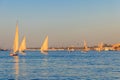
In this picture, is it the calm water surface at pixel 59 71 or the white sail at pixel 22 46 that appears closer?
the calm water surface at pixel 59 71

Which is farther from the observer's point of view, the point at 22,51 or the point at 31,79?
the point at 22,51

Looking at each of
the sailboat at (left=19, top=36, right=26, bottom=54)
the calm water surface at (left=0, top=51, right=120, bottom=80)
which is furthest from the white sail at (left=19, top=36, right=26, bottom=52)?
the calm water surface at (left=0, top=51, right=120, bottom=80)

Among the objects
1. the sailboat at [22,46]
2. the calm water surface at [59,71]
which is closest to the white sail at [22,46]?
the sailboat at [22,46]

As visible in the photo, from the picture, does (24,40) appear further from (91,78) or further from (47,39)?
(91,78)

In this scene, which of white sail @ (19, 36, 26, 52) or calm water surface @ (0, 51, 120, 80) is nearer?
calm water surface @ (0, 51, 120, 80)

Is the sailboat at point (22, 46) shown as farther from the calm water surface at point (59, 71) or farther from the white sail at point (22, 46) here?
the calm water surface at point (59, 71)

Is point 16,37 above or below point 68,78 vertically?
above

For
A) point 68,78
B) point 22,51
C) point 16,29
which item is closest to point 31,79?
point 68,78

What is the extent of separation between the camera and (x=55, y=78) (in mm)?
51594

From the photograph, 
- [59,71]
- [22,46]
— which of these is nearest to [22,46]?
[22,46]

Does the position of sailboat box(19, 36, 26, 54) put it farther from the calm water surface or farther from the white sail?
the calm water surface

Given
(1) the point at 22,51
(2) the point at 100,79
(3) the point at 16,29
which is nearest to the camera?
(2) the point at 100,79

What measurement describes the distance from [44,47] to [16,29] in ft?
175

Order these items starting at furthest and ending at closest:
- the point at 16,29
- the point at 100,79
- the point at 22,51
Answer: the point at 22,51
the point at 16,29
the point at 100,79
